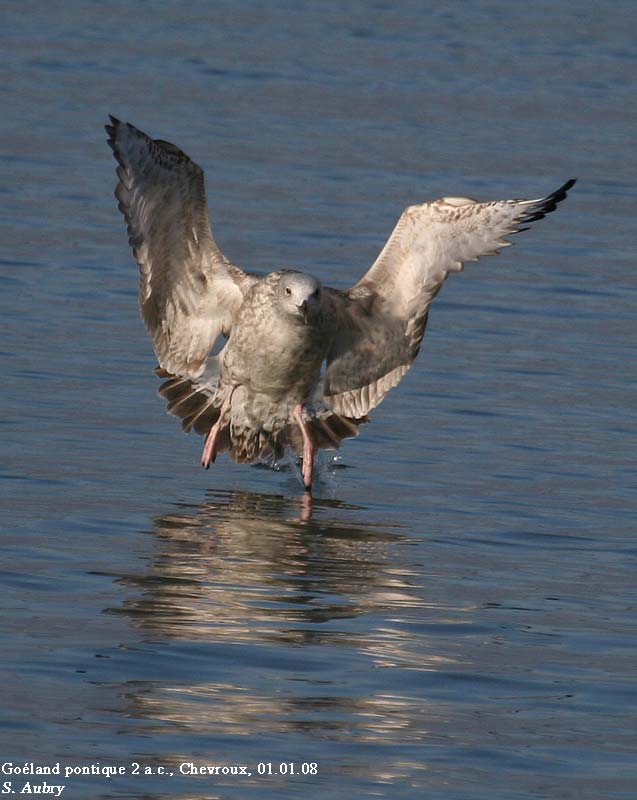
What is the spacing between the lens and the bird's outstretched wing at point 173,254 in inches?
388

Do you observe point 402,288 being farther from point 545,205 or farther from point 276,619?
point 276,619

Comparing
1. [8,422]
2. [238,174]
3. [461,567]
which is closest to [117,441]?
[8,422]

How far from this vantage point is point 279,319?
10.5 metres

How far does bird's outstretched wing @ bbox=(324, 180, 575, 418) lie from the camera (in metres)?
10.4

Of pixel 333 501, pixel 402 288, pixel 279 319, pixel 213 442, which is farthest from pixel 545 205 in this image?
pixel 213 442

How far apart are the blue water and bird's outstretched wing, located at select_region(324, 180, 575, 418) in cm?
33

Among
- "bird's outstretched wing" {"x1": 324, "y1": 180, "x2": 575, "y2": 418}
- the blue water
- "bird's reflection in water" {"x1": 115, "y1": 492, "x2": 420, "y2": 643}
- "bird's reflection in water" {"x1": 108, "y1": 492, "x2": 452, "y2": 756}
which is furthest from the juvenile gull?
"bird's reflection in water" {"x1": 108, "y1": 492, "x2": 452, "y2": 756}

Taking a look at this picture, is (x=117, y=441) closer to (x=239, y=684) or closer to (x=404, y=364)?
(x=404, y=364)

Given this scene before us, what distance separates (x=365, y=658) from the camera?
286 inches

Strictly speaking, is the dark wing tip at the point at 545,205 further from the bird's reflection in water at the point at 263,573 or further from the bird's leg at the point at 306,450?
the bird's reflection in water at the point at 263,573

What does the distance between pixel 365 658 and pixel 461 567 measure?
1.55 meters

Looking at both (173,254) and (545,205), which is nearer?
(545,205)

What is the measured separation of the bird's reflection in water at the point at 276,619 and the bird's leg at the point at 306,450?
1.19ft

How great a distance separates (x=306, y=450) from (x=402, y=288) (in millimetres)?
1015
